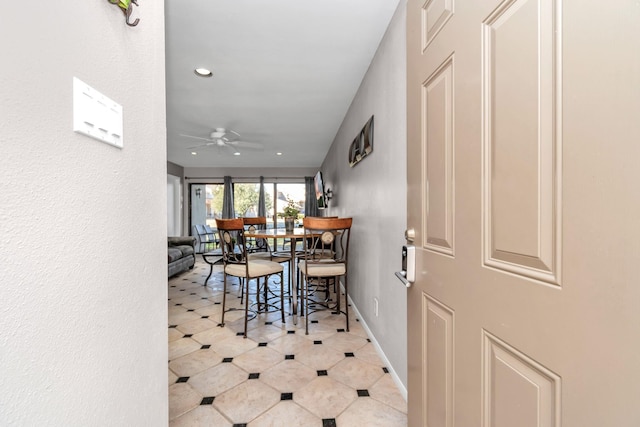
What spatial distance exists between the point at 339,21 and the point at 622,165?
1951 millimetres

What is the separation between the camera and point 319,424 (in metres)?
1.48

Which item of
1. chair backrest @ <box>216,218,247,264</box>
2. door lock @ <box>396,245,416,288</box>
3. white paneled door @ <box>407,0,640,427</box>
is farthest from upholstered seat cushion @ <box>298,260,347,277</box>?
white paneled door @ <box>407,0,640,427</box>

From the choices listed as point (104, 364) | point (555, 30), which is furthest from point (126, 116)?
point (555, 30)

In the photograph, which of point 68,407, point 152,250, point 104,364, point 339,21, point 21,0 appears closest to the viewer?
point 21,0

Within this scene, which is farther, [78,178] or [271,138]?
[271,138]

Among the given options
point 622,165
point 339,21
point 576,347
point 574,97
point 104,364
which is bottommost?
point 104,364

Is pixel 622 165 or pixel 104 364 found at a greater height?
pixel 622 165

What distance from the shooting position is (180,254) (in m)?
5.14

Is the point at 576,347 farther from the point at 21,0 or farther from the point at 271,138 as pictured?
the point at 271,138

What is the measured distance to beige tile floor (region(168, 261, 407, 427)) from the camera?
5.07ft

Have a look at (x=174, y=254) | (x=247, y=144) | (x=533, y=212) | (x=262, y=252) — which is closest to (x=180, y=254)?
(x=174, y=254)

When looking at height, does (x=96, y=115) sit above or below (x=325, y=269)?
above

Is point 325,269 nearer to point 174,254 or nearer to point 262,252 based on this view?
point 262,252

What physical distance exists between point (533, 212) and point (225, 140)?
15.4ft
